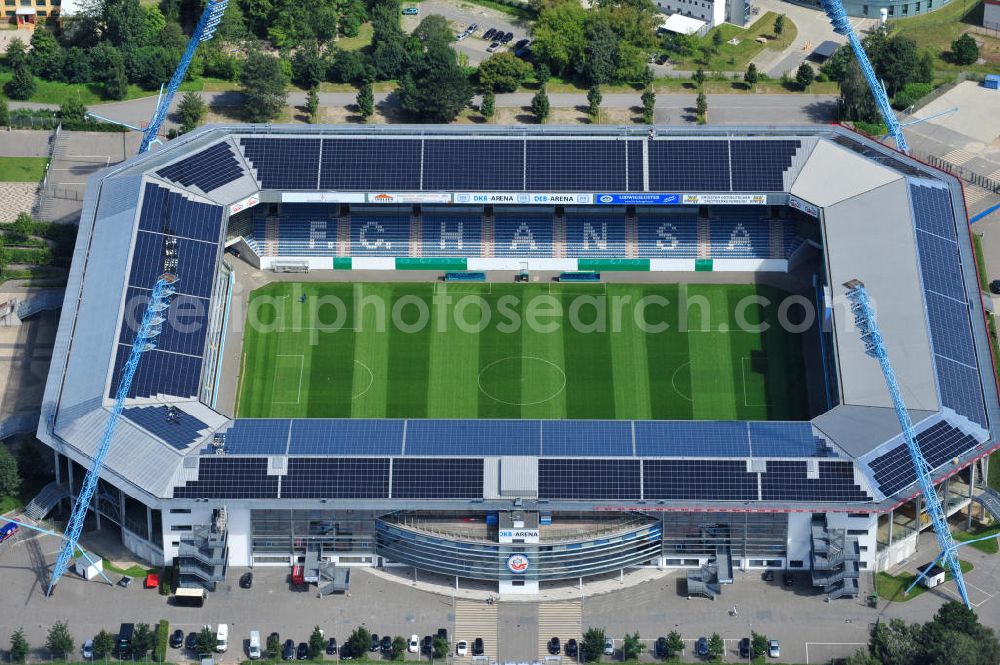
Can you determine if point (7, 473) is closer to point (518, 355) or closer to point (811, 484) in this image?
point (518, 355)

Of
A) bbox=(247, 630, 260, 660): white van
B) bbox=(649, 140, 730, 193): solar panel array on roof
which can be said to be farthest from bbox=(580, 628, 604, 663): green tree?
bbox=(649, 140, 730, 193): solar panel array on roof

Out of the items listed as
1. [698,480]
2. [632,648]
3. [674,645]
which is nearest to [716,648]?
[674,645]

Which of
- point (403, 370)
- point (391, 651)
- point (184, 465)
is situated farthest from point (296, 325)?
point (391, 651)

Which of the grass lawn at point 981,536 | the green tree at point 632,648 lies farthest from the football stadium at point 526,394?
the green tree at point 632,648

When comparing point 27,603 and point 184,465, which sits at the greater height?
point 184,465

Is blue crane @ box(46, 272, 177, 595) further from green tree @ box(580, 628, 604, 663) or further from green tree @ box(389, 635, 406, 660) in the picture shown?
green tree @ box(580, 628, 604, 663)

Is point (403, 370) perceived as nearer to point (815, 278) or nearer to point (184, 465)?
point (184, 465)
